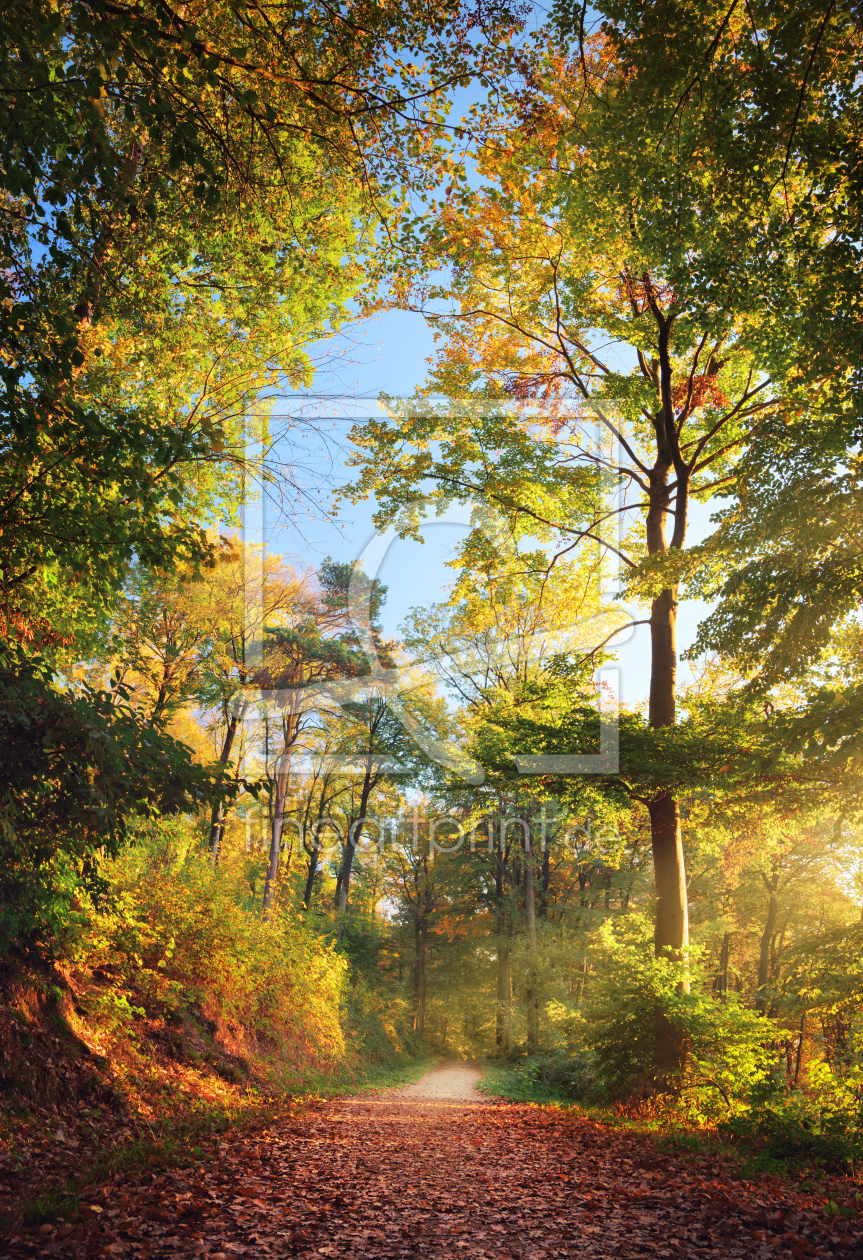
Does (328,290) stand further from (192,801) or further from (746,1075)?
(746,1075)

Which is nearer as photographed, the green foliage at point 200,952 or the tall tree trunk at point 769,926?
the green foliage at point 200,952

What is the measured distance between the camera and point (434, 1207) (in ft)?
16.9

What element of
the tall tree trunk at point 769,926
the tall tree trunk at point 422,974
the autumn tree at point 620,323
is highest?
the autumn tree at point 620,323

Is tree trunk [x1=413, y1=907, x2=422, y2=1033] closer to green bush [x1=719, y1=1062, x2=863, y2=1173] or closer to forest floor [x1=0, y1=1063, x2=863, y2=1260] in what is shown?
forest floor [x1=0, y1=1063, x2=863, y2=1260]

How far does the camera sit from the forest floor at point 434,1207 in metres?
3.95

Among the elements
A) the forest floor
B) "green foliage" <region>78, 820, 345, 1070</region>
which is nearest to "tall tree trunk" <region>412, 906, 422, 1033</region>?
"green foliage" <region>78, 820, 345, 1070</region>

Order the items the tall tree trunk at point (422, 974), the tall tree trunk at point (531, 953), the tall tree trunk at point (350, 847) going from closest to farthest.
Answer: the tall tree trunk at point (531, 953), the tall tree trunk at point (350, 847), the tall tree trunk at point (422, 974)

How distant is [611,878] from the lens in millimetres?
30547

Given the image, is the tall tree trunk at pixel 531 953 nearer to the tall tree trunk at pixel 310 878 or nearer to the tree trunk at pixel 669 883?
the tall tree trunk at pixel 310 878

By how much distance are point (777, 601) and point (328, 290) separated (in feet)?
25.9

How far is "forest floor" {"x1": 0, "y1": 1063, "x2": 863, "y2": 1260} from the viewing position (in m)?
3.95

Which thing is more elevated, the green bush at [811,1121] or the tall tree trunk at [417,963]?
the green bush at [811,1121]

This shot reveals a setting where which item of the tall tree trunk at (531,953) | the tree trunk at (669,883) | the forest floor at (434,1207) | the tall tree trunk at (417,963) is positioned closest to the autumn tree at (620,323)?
the tree trunk at (669,883)

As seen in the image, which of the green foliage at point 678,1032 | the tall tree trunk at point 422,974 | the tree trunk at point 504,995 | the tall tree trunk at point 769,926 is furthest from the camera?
the tall tree trunk at point 422,974
